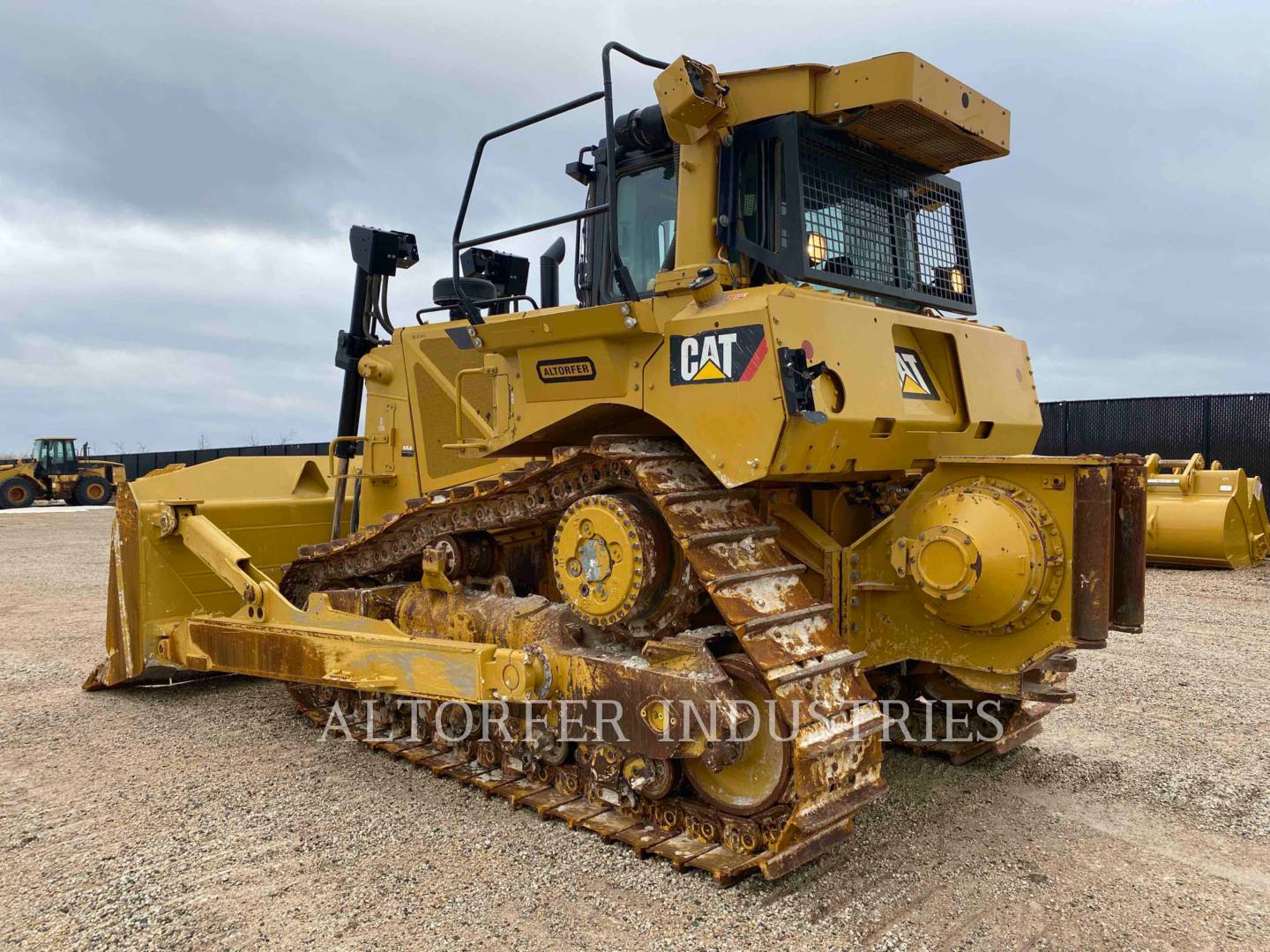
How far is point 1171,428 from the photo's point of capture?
18.4 m

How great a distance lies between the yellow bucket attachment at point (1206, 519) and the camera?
522 inches

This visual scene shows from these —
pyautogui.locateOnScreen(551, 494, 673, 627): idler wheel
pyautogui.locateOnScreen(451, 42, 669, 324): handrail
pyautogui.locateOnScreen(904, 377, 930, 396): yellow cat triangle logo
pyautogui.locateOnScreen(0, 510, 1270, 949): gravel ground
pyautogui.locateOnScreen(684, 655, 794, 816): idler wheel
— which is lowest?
pyautogui.locateOnScreen(0, 510, 1270, 949): gravel ground

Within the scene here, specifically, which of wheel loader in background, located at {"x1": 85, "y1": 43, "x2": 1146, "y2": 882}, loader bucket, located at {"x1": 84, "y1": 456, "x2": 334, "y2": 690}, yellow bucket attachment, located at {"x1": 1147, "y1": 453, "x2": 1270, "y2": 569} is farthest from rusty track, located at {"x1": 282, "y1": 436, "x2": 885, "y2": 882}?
yellow bucket attachment, located at {"x1": 1147, "y1": 453, "x2": 1270, "y2": 569}

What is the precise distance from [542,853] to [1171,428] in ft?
59.1

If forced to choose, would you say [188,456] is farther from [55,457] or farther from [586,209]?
[586,209]

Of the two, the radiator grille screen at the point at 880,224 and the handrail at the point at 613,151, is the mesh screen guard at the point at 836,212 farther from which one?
the handrail at the point at 613,151

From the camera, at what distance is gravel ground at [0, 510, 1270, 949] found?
11.5 ft

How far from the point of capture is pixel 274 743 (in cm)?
564

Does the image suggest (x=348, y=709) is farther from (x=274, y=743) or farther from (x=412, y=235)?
(x=412, y=235)

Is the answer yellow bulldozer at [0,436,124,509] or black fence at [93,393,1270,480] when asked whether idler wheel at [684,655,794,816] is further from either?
yellow bulldozer at [0,436,124,509]

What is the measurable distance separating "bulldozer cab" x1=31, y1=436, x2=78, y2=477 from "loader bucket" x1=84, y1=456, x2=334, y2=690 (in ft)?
102

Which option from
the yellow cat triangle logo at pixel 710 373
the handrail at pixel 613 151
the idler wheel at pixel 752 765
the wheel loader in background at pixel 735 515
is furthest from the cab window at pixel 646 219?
the idler wheel at pixel 752 765

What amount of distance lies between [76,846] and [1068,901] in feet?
13.7

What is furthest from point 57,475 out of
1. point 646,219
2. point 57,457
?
point 646,219
